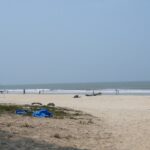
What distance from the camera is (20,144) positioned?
870 cm

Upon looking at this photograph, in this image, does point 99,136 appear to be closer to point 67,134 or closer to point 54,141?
point 67,134

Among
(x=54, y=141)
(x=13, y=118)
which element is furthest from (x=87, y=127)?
(x=54, y=141)

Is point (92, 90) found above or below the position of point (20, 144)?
above

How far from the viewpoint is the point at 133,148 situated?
10.5 meters

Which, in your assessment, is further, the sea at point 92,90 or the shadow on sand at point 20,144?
the sea at point 92,90

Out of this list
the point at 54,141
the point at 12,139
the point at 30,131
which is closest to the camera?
the point at 12,139

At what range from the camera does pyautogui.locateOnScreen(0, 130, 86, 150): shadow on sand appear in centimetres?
840

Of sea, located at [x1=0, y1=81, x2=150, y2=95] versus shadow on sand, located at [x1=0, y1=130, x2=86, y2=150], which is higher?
sea, located at [x1=0, y1=81, x2=150, y2=95]

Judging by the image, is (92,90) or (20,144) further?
(92,90)

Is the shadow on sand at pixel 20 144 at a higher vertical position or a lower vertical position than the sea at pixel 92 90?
lower

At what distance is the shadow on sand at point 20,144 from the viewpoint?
8.40 m

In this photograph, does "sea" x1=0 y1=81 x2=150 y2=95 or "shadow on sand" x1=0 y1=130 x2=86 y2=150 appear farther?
"sea" x1=0 y1=81 x2=150 y2=95

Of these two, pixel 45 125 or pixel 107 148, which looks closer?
pixel 107 148

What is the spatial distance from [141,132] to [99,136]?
6.51 ft
